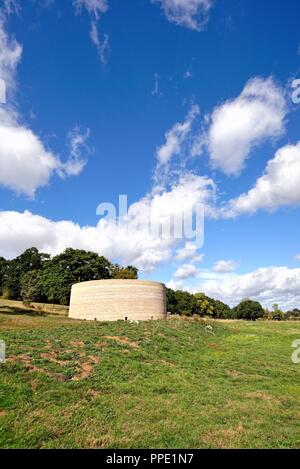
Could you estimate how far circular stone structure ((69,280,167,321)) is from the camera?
42.7m

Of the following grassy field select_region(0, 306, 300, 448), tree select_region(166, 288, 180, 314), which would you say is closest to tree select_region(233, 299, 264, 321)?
tree select_region(166, 288, 180, 314)

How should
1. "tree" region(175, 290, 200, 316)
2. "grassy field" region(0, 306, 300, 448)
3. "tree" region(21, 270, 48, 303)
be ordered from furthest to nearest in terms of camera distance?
"tree" region(175, 290, 200, 316) → "tree" region(21, 270, 48, 303) → "grassy field" region(0, 306, 300, 448)

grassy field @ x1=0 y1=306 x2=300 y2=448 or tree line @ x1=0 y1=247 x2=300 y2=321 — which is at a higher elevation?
tree line @ x1=0 y1=247 x2=300 y2=321

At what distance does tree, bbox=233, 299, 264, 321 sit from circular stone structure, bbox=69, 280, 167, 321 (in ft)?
319

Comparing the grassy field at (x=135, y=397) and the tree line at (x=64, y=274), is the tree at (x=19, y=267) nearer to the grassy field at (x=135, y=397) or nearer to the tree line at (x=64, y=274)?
the tree line at (x=64, y=274)

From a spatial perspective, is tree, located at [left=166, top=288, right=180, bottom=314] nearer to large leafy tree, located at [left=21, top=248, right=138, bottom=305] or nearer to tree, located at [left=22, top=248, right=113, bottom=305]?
large leafy tree, located at [left=21, top=248, right=138, bottom=305]

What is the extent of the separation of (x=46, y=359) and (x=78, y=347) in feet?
10.6

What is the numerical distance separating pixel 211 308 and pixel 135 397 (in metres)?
107

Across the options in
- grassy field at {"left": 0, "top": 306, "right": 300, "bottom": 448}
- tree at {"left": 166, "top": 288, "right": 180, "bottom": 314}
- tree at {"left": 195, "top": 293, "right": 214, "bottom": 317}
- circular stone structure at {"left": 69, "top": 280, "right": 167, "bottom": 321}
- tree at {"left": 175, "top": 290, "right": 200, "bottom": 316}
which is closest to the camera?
grassy field at {"left": 0, "top": 306, "right": 300, "bottom": 448}

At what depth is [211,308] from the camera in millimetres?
114750

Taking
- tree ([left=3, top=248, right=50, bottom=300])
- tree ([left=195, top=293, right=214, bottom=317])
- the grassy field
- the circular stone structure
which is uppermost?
tree ([left=3, top=248, right=50, bottom=300])
